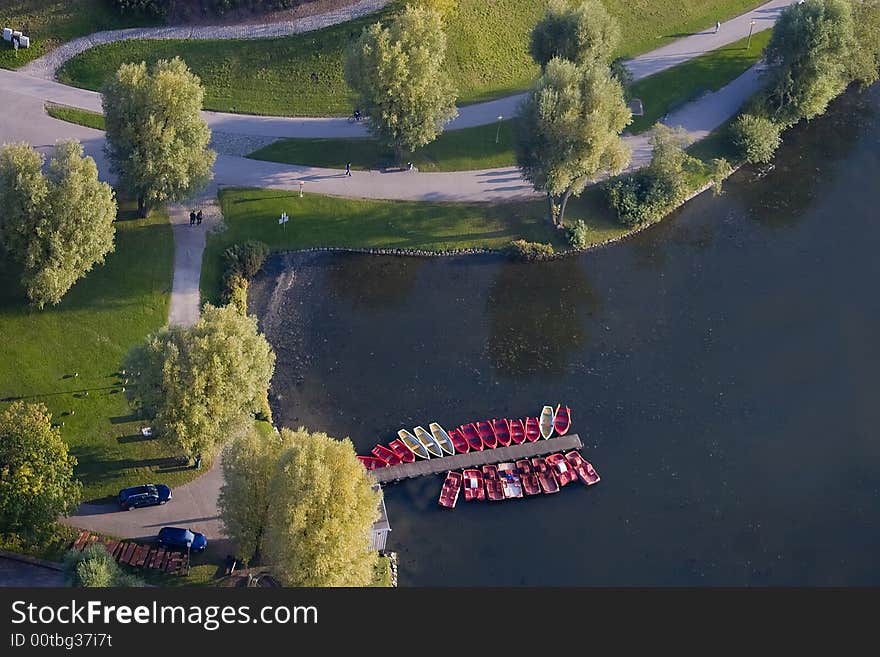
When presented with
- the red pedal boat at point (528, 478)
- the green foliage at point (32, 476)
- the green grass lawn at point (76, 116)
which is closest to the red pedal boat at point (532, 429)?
the red pedal boat at point (528, 478)

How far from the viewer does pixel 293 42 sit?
334ft

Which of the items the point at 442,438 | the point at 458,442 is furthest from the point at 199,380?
the point at 458,442

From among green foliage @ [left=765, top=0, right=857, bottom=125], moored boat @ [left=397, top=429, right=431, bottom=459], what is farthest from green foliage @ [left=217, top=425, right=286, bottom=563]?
green foliage @ [left=765, top=0, right=857, bottom=125]

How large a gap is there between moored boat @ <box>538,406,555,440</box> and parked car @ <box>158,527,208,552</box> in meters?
27.3

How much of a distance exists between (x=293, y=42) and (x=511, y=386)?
144 feet

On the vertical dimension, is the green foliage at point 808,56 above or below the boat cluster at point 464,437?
above

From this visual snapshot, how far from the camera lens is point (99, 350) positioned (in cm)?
7938

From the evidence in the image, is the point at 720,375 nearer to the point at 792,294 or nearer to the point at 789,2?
the point at 792,294

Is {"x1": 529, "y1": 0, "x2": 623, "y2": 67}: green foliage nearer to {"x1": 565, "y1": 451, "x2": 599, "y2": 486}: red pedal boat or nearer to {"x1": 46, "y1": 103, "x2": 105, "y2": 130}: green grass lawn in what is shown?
{"x1": 565, "y1": 451, "x2": 599, "y2": 486}: red pedal boat

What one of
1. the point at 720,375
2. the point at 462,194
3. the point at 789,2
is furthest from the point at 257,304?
the point at 789,2

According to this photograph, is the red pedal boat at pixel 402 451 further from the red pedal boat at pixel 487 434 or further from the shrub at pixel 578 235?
the shrub at pixel 578 235

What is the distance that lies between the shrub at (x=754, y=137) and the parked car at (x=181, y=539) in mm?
65735

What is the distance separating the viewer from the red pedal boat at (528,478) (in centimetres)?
7581

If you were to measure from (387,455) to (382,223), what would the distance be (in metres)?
24.9
